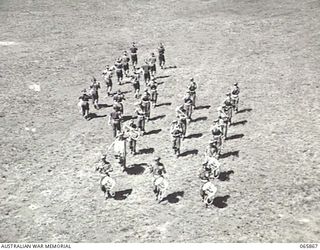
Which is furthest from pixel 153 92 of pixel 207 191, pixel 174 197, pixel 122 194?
pixel 207 191

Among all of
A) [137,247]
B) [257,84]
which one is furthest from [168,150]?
[257,84]

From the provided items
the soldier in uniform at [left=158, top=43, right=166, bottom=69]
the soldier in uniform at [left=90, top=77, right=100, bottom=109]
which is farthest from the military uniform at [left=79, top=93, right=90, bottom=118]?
the soldier in uniform at [left=158, top=43, right=166, bottom=69]

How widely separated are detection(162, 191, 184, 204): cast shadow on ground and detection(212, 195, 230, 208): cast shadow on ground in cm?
153

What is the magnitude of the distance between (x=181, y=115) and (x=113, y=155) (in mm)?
4081

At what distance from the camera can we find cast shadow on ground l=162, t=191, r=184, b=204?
19900 millimetres

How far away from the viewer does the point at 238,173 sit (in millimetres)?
21609

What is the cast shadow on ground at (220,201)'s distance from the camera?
19.2m

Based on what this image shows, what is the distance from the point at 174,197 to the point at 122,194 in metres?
2.32

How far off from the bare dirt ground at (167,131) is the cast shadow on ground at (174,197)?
0.28ft

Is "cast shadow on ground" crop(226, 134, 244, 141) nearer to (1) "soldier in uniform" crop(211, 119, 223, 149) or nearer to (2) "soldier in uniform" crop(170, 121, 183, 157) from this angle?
(1) "soldier in uniform" crop(211, 119, 223, 149)

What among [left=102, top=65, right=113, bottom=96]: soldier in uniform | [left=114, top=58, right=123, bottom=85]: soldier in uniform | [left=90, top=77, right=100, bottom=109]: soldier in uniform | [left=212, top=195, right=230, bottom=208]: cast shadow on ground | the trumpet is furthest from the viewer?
[left=114, top=58, right=123, bottom=85]: soldier in uniform

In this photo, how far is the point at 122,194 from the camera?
2062 cm

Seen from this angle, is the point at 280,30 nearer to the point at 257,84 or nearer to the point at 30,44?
the point at 257,84

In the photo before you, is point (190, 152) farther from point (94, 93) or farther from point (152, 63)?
point (152, 63)
